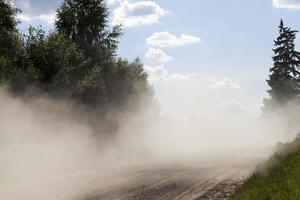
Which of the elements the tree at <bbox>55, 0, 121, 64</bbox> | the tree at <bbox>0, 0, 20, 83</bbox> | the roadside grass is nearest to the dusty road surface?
the roadside grass

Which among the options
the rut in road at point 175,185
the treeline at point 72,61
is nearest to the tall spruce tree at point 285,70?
the treeline at point 72,61

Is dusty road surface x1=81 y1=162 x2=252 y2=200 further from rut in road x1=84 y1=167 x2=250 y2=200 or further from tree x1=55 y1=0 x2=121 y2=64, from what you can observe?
tree x1=55 y1=0 x2=121 y2=64

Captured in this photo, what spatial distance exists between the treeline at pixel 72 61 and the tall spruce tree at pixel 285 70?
51.7 ft

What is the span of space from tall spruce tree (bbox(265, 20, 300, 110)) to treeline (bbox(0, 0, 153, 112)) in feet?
51.7

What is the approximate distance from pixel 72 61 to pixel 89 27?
8.33 meters

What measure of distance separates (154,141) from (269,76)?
598 inches

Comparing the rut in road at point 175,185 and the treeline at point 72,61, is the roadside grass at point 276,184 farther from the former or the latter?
the treeline at point 72,61

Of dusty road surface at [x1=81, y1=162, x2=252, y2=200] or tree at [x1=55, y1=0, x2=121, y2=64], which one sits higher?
tree at [x1=55, y1=0, x2=121, y2=64]

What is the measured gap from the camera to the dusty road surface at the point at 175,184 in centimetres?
1374

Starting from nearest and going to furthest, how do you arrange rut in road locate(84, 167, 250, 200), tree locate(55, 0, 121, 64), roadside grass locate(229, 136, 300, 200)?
roadside grass locate(229, 136, 300, 200)
rut in road locate(84, 167, 250, 200)
tree locate(55, 0, 121, 64)

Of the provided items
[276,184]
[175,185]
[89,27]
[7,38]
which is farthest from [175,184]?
[89,27]

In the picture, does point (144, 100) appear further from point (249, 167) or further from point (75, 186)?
Answer: point (75, 186)

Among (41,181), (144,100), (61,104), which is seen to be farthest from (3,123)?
(144,100)

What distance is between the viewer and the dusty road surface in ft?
45.1
